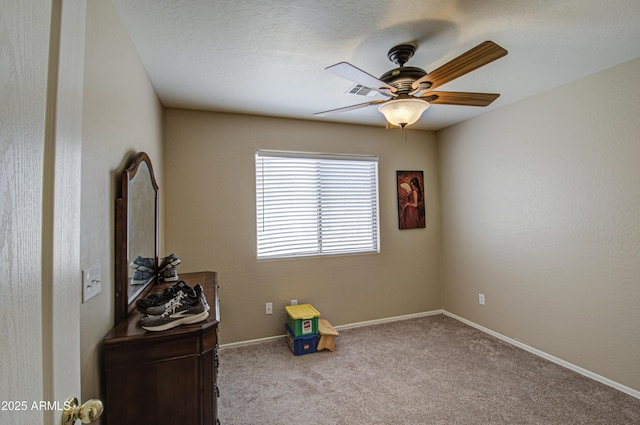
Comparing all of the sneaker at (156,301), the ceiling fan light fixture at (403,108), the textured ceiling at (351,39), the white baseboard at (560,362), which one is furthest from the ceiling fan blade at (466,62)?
the white baseboard at (560,362)

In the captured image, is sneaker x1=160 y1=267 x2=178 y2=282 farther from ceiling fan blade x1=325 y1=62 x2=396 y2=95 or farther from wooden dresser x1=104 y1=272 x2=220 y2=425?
ceiling fan blade x1=325 y1=62 x2=396 y2=95

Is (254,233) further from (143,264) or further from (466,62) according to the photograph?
(466,62)

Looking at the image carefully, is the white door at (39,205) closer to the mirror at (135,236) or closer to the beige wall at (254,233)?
the mirror at (135,236)

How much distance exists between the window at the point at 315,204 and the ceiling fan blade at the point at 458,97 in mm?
1713

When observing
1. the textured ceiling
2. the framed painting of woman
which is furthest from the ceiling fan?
the framed painting of woman

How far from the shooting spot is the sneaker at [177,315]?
1.31 m

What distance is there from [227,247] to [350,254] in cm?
148

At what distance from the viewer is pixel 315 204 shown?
3.58 metres

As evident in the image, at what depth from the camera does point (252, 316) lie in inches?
127

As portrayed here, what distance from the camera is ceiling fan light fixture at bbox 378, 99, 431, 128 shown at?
1.89 metres

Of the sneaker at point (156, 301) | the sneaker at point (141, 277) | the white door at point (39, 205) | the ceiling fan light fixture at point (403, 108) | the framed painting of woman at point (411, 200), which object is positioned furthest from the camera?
the framed painting of woman at point (411, 200)

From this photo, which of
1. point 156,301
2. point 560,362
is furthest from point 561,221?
point 156,301

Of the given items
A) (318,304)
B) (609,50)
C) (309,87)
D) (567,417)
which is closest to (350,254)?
(318,304)

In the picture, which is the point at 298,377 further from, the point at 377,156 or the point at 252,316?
the point at 377,156
